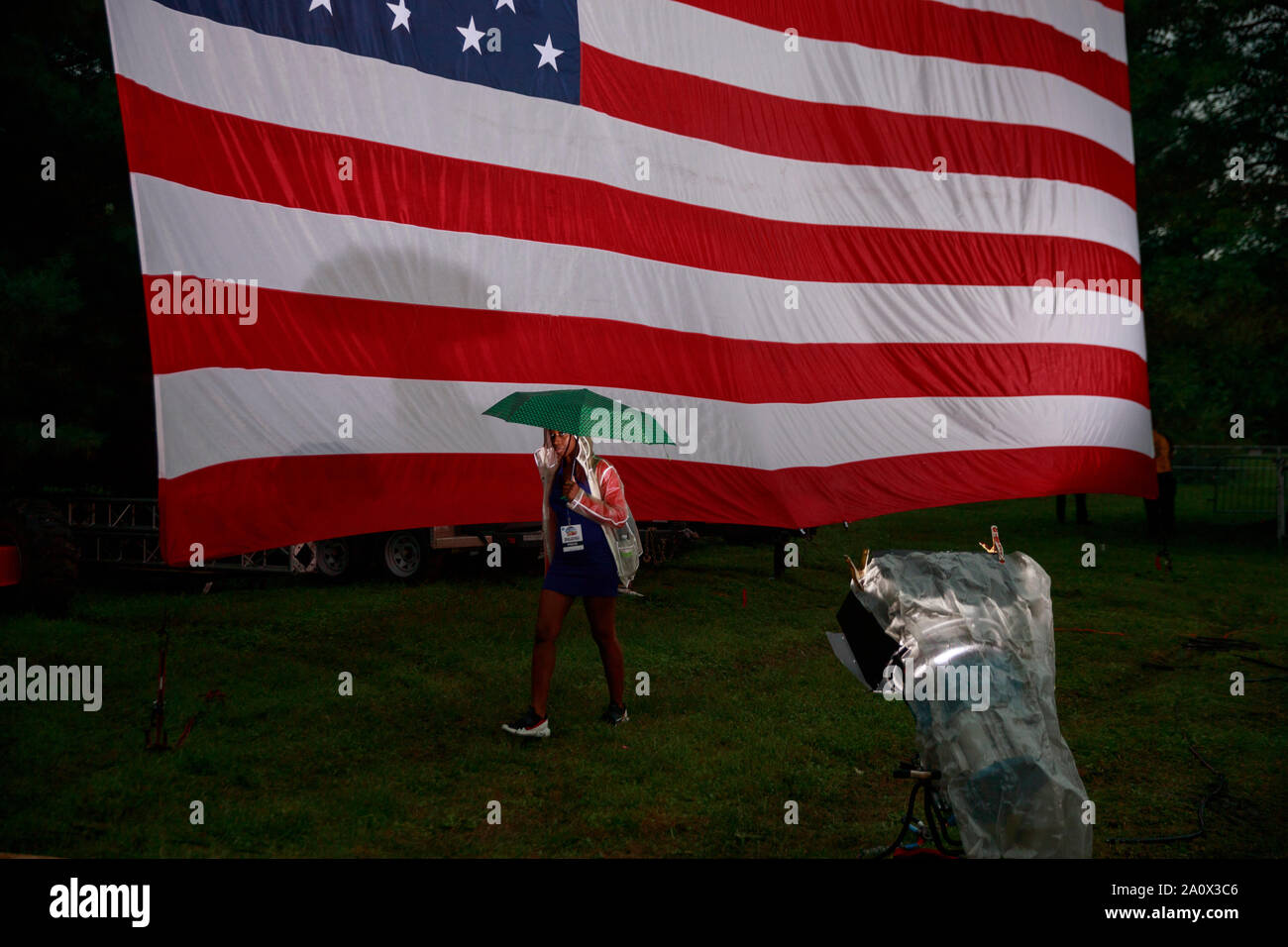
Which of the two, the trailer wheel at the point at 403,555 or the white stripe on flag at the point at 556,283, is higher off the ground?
the white stripe on flag at the point at 556,283

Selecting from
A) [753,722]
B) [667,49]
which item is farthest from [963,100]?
[753,722]

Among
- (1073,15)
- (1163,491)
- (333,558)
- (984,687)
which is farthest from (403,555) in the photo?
(1163,491)

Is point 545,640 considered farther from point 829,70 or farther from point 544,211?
point 829,70

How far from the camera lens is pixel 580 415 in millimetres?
5828

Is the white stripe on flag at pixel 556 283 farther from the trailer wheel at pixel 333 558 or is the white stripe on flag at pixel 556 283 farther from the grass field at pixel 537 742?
the trailer wheel at pixel 333 558

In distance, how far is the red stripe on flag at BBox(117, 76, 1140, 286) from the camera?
5.49 meters

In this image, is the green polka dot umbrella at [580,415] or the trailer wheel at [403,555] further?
the trailer wheel at [403,555]

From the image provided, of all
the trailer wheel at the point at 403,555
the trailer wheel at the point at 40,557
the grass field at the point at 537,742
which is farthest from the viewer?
the trailer wheel at the point at 403,555

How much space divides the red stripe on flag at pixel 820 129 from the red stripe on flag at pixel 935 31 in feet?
1.75

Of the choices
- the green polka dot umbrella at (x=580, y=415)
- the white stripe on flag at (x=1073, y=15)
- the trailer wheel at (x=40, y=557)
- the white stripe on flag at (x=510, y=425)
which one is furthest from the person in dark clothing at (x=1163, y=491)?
the trailer wheel at (x=40, y=557)

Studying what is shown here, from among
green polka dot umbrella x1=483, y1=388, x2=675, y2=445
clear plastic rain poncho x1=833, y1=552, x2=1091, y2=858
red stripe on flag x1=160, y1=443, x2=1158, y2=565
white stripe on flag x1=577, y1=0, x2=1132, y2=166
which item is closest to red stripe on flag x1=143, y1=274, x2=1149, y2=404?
red stripe on flag x1=160, y1=443, x2=1158, y2=565

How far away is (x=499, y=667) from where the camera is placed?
332 inches

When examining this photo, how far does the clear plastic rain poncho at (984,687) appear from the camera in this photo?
3.67 meters

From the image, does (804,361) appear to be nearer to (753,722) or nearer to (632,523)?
(632,523)
